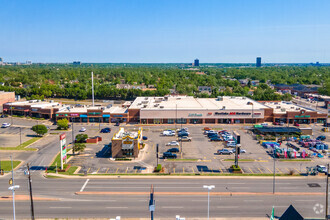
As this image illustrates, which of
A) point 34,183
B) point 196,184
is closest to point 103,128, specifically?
point 34,183

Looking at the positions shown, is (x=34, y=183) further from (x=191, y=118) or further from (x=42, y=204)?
(x=191, y=118)

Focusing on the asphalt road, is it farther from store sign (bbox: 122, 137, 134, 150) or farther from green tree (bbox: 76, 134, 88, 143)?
green tree (bbox: 76, 134, 88, 143)

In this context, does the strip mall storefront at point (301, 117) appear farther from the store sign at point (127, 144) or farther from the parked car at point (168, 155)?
the store sign at point (127, 144)

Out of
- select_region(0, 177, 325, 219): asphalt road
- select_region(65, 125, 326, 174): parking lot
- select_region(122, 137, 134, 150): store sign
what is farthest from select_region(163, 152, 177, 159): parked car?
select_region(0, 177, 325, 219): asphalt road

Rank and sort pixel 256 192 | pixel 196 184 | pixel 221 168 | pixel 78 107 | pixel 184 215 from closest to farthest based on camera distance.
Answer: pixel 184 215, pixel 256 192, pixel 196 184, pixel 221 168, pixel 78 107

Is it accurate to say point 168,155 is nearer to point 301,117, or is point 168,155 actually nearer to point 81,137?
point 81,137

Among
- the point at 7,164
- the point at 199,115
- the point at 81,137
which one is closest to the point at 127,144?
the point at 81,137
